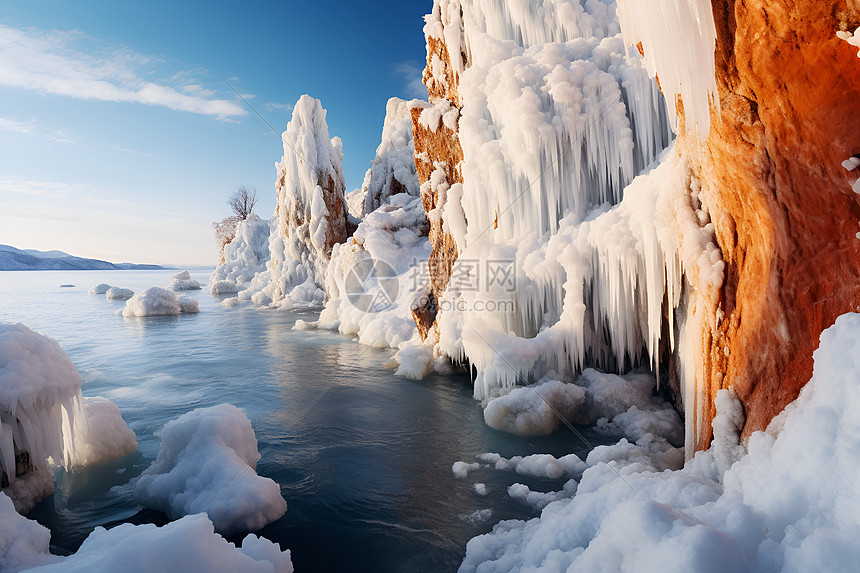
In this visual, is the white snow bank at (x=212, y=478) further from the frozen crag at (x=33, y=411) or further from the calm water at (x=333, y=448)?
the frozen crag at (x=33, y=411)

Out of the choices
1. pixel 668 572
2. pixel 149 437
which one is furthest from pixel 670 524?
pixel 149 437

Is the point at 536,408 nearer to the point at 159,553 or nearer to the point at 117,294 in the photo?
the point at 159,553

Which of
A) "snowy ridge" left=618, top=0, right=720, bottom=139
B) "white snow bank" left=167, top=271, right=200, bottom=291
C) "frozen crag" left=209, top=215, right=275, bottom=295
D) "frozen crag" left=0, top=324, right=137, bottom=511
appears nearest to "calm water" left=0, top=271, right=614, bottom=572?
"frozen crag" left=0, top=324, right=137, bottom=511

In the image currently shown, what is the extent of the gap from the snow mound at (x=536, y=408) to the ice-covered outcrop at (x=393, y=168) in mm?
20417

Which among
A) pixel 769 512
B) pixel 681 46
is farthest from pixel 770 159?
pixel 769 512

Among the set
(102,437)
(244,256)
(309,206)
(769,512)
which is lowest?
(102,437)

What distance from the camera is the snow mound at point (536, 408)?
23.4 ft

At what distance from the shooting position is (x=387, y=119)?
37.1 m

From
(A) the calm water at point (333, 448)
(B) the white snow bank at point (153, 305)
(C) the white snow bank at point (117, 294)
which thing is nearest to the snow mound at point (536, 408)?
(A) the calm water at point (333, 448)

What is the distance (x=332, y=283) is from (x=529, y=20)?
13.8 meters

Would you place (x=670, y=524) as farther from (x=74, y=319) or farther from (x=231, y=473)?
(x=74, y=319)

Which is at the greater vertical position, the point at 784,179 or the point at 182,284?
the point at 784,179

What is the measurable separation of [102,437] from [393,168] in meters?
23.2

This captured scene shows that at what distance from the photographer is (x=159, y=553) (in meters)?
2.86
